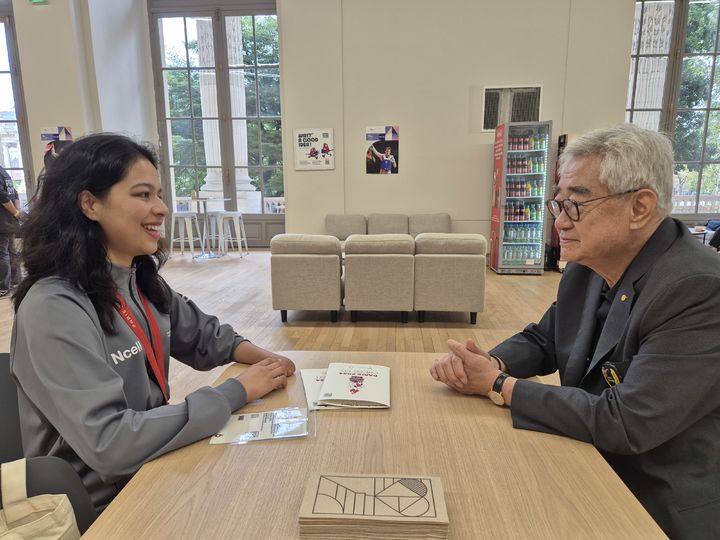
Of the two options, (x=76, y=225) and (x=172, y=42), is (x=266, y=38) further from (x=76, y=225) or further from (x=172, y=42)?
(x=76, y=225)

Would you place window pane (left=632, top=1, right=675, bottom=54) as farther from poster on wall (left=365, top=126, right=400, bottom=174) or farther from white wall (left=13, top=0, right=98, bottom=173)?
white wall (left=13, top=0, right=98, bottom=173)

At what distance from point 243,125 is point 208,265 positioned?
3101 mm

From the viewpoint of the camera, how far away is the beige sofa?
13.4ft

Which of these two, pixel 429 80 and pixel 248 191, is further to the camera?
pixel 248 191

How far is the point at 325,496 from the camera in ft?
2.27

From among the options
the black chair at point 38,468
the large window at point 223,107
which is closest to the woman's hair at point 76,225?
the black chair at point 38,468

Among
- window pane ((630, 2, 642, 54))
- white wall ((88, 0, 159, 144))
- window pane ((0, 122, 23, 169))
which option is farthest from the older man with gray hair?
window pane ((0, 122, 23, 169))

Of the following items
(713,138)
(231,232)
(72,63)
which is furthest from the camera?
(231,232)

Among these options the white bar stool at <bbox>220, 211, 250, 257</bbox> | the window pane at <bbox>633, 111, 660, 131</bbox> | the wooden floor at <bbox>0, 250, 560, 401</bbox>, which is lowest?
the wooden floor at <bbox>0, 250, 560, 401</bbox>

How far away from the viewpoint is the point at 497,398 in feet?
3.57

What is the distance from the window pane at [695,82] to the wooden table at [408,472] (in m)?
9.26

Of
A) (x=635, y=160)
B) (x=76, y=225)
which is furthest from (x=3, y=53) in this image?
(x=635, y=160)

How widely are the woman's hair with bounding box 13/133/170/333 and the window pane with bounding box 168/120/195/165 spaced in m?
8.31

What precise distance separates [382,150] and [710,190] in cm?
604
